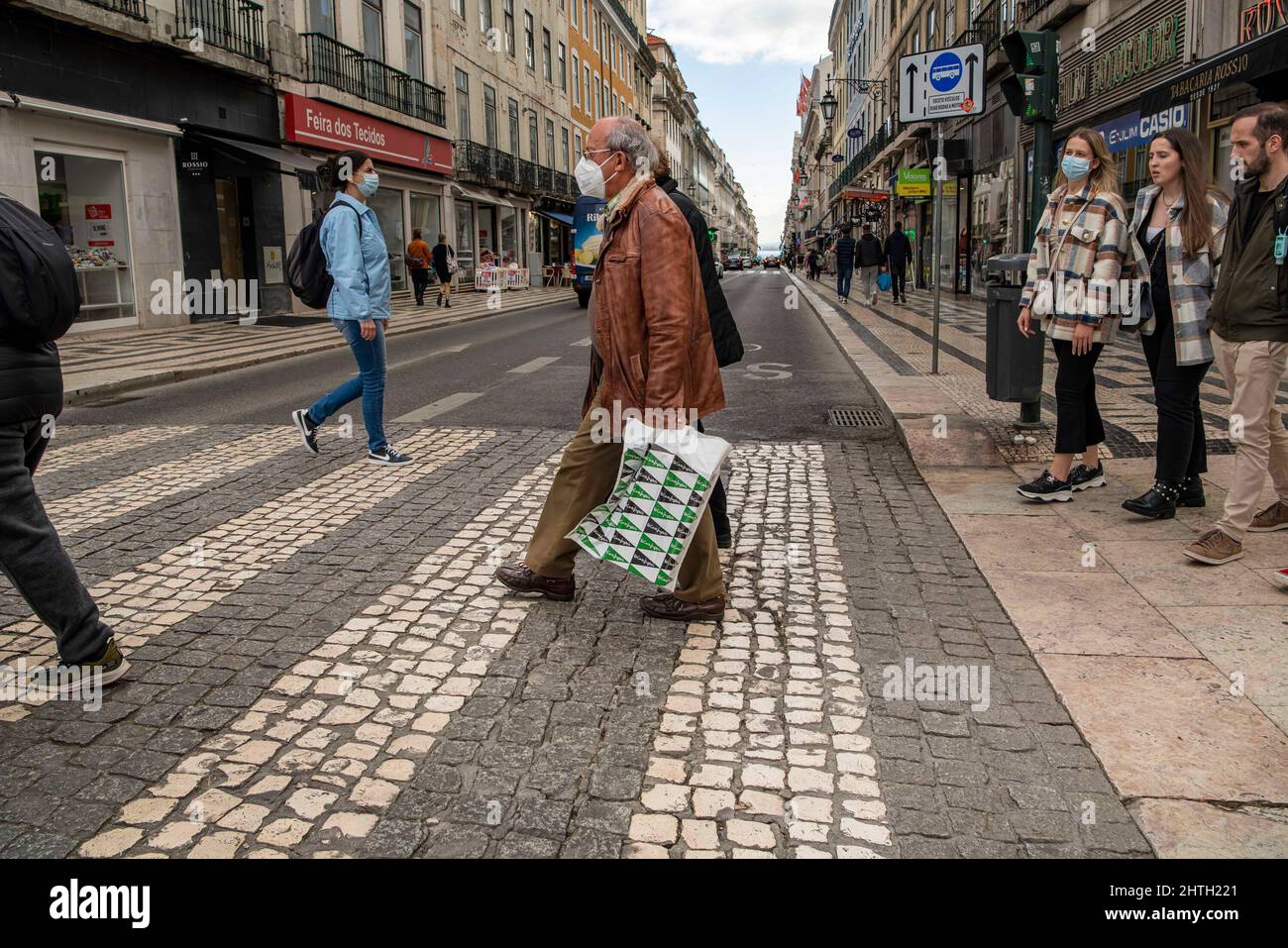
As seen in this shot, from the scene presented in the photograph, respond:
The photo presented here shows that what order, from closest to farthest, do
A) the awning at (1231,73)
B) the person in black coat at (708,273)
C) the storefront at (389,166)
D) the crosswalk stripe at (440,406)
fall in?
1. the person in black coat at (708,273)
2. the crosswalk stripe at (440,406)
3. the awning at (1231,73)
4. the storefront at (389,166)

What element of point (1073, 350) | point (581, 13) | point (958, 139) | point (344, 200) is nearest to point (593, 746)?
point (1073, 350)

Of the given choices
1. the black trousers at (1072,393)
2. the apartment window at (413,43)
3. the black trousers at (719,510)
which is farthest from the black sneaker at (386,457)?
the apartment window at (413,43)

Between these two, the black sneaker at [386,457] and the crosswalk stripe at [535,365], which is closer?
the black sneaker at [386,457]

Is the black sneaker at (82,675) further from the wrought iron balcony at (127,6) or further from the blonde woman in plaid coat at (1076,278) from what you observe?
the wrought iron balcony at (127,6)

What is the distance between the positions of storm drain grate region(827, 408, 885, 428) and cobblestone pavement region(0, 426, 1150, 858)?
3272 millimetres

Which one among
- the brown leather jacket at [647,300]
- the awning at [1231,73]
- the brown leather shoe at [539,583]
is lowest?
the brown leather shoe at [539,583]

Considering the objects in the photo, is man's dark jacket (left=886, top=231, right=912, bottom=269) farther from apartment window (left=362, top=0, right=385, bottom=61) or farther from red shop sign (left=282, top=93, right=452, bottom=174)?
apartment window (left=362, top=0, right=385, bottom=61)

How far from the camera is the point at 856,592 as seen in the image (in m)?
4.48

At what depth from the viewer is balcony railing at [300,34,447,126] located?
78.1ft

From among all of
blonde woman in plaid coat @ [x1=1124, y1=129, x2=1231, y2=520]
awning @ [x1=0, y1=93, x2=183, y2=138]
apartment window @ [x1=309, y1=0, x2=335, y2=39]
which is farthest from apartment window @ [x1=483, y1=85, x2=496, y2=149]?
blonde woman in plaid coat @ [x1=1124, y1=129, x2=1231, y2=520]

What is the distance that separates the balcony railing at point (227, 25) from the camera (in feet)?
61.7

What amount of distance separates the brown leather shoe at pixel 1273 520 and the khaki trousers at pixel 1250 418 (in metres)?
0.50

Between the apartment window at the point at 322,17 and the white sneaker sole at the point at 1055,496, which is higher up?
the apartment window at the point at 322,17

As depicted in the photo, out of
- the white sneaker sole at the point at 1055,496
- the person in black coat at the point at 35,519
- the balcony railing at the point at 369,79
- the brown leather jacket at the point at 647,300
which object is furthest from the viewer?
the balcony railing at the point at 369,79
